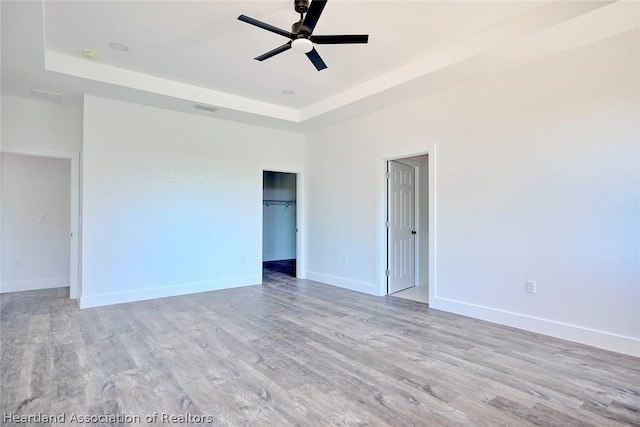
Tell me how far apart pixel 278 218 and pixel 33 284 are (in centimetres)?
522

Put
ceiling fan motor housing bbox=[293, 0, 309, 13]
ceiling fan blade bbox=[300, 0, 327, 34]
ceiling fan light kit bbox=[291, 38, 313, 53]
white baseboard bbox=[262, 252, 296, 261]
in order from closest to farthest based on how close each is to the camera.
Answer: ceiling fan blade bbox=[300, 0, 327, 34], ceiling fan motor housing bbox=[293, 0, 309, 13], ceiling fan light kit bbox=[291, 38, 313, 53], white baseboard bbox=[262, 252, 296, 261]

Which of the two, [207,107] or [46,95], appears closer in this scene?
[46,95]

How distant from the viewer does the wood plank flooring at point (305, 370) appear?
2043 millimetres

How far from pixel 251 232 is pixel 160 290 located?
5.58 feet

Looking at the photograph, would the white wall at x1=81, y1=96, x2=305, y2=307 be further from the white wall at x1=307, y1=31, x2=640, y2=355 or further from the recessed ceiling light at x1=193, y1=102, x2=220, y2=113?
the white wall at x1=307, y1=31, x2=640, y2=355

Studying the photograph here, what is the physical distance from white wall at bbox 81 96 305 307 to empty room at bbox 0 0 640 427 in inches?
1.3

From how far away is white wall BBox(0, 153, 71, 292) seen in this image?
5.21 meters

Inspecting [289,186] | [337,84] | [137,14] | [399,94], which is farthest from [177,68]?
[289,186]

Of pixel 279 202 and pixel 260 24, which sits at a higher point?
pixel 260 24

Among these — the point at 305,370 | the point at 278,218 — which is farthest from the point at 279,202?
the point at 305,370

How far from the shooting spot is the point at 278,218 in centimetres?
909

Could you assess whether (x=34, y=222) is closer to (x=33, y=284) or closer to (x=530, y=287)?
(x=33, y=284)

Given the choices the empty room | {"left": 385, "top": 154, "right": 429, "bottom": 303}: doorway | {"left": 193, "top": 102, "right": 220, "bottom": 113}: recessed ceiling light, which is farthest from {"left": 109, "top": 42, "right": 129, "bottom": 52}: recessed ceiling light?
{"left": 385, "top": 154, "right": 429, "bottom": 303}: doorway

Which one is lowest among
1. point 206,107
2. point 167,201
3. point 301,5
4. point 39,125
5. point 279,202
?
point 167,201
